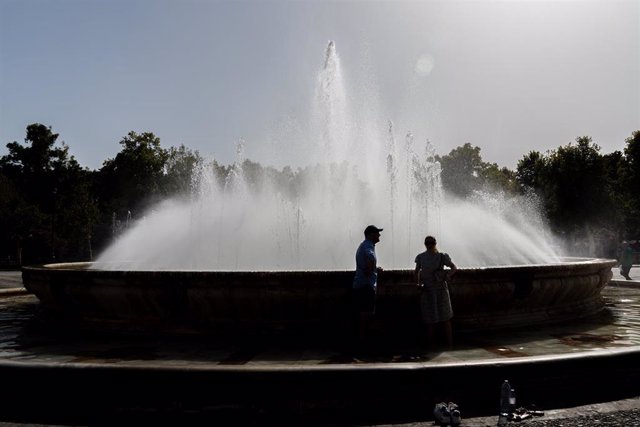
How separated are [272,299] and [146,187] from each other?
178 ft

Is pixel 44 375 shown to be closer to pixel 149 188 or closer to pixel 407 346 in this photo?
pixel 407 346

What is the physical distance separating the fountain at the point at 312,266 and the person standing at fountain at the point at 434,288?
48cm

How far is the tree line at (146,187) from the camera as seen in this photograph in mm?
42094

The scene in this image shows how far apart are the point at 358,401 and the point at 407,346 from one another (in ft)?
6.40

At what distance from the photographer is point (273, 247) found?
13.6 metres

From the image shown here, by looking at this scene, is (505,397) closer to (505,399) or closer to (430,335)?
(505,399)

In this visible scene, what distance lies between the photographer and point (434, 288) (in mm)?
6434

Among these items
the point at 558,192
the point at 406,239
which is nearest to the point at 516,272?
the point at 406,239

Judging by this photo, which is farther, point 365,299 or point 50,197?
point 50,197

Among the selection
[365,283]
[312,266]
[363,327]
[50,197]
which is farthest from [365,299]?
[50,197]

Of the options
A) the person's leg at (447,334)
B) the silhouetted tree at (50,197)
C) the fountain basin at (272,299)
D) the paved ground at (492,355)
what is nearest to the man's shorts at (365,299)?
the fountain basin at (272,299)

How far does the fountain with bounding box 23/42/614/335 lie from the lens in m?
6.82

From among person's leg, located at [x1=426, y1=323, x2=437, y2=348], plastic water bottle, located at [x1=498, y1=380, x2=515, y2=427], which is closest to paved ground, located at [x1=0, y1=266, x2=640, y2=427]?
plastic water bottle, located at [x1=498, y1=380, x2=515, y2=427]

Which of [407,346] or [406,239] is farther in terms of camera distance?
[406,239]
